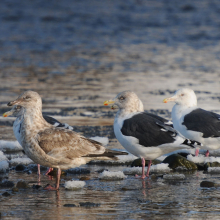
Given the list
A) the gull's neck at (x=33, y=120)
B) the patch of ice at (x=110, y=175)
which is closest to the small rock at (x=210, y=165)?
the patch of ice at (x=110, y=175)

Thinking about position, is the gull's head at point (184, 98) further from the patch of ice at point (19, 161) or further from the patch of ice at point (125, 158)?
the patch of ice at point (19, 161)

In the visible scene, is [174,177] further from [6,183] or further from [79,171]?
[6,183]

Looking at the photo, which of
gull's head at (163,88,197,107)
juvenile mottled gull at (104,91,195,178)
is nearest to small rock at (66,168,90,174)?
juvenile mottled gull at (104,91,195,178)

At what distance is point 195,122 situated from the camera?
902 centimetres

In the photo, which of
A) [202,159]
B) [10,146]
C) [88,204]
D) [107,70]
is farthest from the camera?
[107,70]

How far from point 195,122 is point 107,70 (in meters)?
10.8

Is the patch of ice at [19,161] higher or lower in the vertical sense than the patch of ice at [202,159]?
lower

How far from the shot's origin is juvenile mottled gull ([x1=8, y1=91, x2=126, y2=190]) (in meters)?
6.74

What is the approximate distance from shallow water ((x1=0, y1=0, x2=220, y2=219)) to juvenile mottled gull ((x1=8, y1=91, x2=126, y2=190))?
43cm

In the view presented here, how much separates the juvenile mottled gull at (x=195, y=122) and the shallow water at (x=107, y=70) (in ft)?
4.44

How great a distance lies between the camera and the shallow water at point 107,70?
19.0 feet

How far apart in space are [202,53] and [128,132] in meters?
17.9

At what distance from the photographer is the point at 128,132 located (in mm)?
7793

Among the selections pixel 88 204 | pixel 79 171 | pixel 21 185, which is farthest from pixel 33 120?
pixel 88 204
